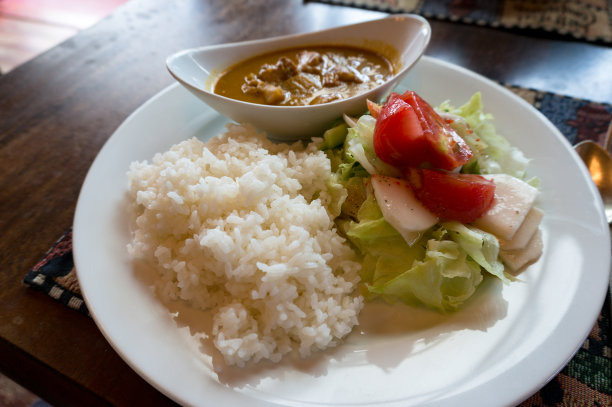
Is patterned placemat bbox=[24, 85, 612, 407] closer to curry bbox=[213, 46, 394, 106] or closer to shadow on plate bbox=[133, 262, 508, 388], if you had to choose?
shadow on plate bbox=[133, 262, 508, 388]

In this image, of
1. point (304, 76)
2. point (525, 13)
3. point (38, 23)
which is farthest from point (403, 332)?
point (38, 23)

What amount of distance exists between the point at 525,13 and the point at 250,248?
3137 mm

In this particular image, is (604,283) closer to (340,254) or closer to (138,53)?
(340,254)

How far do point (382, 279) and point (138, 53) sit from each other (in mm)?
2443

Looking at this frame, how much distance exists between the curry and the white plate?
2.42 feet

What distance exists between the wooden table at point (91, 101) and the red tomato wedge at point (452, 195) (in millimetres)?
1130

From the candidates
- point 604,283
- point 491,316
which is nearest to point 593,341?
point 604,283

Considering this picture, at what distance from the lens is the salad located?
149cm

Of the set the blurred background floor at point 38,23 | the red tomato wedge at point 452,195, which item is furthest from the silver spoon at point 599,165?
the blurred background floor at point 38,23

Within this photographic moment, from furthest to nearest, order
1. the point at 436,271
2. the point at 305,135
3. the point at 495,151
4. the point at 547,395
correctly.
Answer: the point at 305,135
the point at 495,151
the point at 436,271
the point at 547,395

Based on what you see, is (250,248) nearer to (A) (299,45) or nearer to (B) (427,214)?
(B) (427,214)

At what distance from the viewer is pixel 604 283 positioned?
4.56 ft

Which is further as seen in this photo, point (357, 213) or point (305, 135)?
point (305, 135)

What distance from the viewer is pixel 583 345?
4.86ft
